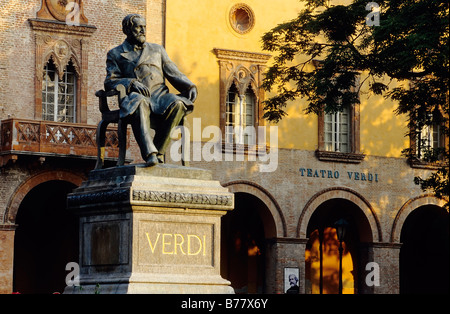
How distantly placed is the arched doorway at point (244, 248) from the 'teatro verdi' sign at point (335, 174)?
6.64 ft

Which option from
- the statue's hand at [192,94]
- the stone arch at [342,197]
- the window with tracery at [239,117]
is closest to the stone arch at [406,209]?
the stone arch at [342,197]

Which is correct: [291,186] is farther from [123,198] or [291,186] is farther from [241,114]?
[123,198]

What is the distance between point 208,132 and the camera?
1296 inches

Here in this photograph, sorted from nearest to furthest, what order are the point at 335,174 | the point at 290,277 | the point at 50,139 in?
1. the point at 50,139
2. the point at 290,277
3. the point at 335,174

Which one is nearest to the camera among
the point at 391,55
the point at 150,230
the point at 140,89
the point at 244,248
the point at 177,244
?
the point at 150,230

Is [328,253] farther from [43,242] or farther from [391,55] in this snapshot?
[391,55]

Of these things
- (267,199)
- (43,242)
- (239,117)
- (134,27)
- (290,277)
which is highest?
(239,117)

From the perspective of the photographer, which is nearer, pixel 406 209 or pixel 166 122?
pixel 166 122

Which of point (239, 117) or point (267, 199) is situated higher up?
point (239, 117)

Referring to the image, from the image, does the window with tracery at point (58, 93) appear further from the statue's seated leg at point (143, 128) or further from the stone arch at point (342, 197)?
the statue's seated leg at point (143, 128)

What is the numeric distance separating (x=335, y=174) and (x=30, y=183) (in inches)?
369

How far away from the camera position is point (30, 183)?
99.0 ft

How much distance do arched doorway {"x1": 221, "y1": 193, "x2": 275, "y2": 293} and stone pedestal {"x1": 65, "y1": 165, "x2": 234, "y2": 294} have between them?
20784 millimetres

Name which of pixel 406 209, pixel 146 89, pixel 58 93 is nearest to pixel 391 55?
pixel 58 93
